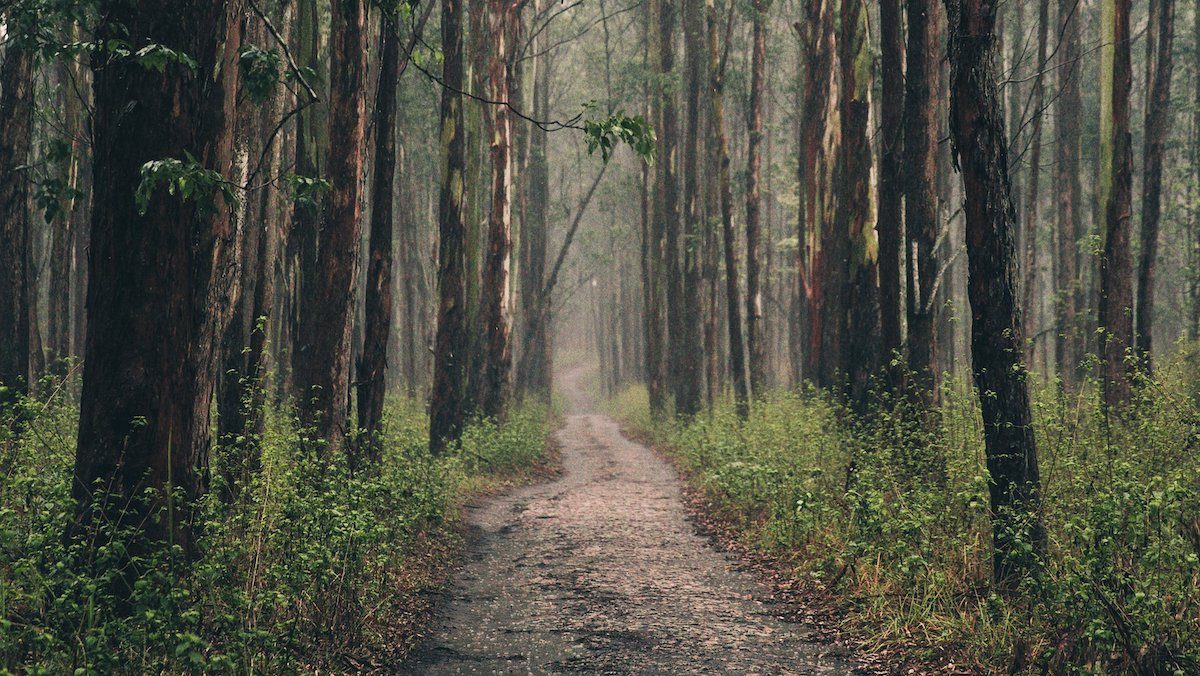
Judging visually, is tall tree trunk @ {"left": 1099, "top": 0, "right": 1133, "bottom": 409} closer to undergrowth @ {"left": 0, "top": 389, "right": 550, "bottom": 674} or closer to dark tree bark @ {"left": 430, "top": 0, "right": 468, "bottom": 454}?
undergrowth @ {"left": 0, "top": 389, "right": 550, "bottom": 674}

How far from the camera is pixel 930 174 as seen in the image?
9.66m

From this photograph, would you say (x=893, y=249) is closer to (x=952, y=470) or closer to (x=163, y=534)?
(x=952, y=470)

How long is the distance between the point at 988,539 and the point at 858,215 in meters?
5.96

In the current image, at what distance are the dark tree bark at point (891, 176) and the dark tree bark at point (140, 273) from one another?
704 cm

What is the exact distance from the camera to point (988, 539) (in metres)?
6.45

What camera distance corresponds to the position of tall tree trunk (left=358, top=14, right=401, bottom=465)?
1054cm

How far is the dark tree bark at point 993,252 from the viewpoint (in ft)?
18.9

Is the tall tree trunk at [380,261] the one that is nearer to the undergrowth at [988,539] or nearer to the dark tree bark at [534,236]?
the undergrowth at [988,539]

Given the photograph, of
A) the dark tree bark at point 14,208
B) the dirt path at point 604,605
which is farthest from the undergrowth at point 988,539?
the dark tree bark at point 14,208

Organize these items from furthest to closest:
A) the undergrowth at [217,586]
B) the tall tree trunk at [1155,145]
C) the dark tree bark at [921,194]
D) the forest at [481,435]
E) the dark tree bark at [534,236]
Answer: the dark tree bark at [534,236] < the tall tree trunk at [1155,145] < the dark tree bark at [921,194] < the forest at [481,435] < the undergrowth at [217,586]

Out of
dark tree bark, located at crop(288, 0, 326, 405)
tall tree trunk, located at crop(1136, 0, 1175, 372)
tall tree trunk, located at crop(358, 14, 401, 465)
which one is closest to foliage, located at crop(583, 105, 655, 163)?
dark tree bark, located at crop(288, 0, 326, 405)

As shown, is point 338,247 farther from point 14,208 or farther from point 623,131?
point 623,131

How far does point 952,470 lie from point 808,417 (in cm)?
631

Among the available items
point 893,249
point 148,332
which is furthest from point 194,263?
point 893,249
